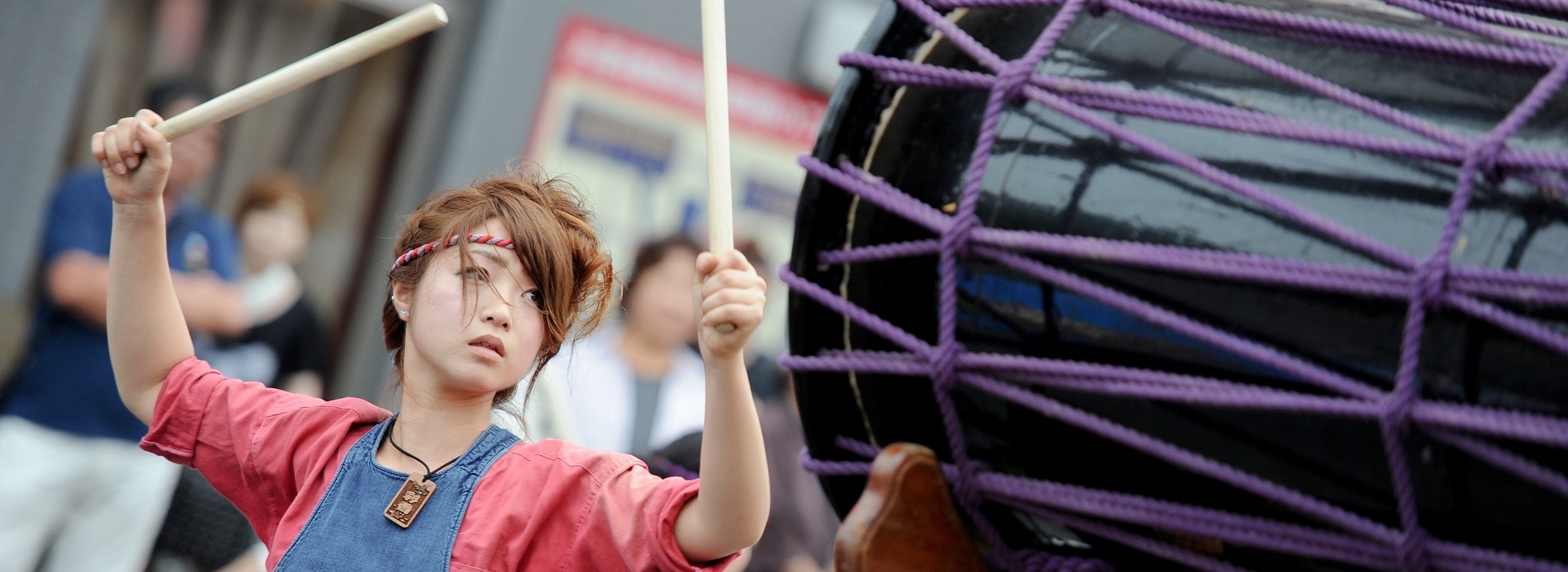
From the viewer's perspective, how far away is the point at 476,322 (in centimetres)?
129

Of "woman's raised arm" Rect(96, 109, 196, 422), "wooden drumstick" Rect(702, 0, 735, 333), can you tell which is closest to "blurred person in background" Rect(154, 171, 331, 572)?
"woman's raised arm" Rect(96, 109, 196, 422)

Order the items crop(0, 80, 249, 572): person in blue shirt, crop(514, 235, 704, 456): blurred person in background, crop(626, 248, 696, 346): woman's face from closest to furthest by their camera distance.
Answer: crop(0, 80, 249, 572): person in blue shirt
crop(514, 235, 704, 456): blurred person in background
crop(626, 248, 696, 346): woman's face

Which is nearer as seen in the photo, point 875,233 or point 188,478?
point 875,233

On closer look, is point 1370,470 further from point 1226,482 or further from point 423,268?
point 423,268

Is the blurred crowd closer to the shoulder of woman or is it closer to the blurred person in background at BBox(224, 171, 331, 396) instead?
the blurred person in background at BBox(224, 171, 331, 396)

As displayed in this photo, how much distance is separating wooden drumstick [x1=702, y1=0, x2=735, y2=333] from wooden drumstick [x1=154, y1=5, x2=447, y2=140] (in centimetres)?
25

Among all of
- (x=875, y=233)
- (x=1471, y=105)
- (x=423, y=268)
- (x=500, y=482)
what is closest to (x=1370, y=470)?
(x=1471, y=105)

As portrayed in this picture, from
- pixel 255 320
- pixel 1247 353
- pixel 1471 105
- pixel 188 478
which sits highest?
pixel 1471 105

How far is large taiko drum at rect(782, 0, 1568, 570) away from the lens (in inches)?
35.0

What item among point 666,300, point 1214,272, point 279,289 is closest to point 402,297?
point 1214,272

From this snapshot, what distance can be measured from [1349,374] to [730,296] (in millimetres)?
432

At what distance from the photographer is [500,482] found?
1286 mm

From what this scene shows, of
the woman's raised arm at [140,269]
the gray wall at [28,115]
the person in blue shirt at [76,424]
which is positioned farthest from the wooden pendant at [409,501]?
the gray wall at [28,115]

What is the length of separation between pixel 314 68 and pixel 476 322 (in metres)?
0.28
